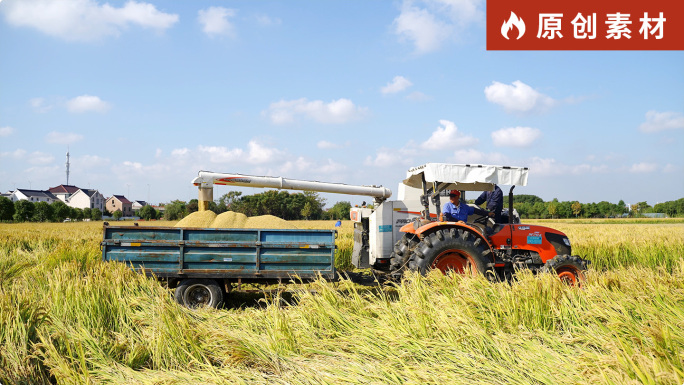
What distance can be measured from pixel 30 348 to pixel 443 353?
3651 mm

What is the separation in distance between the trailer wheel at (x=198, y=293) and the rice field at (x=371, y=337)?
172cm

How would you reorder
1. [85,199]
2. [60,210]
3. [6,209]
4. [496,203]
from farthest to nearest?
[85,199] → [60,210] → [6,209] → [496,203]

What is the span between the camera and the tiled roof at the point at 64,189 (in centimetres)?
11256

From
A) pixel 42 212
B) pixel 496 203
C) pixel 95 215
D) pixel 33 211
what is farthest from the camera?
pixel 95 215

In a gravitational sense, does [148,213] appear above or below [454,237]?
below

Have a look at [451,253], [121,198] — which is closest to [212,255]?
[451,253]

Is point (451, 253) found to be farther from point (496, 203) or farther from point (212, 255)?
point (212, 255)

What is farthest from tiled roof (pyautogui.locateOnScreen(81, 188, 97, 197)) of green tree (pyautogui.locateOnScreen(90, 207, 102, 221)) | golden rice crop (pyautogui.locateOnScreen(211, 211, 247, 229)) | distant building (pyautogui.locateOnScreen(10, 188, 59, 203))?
golden rice crop (pyautogui.locateOnScreen(211, 211, 247, 229))

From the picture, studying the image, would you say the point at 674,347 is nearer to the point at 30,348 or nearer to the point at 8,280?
the point at 30,348

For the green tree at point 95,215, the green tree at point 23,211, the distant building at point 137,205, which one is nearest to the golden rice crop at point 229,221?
the green tree at point 23,211

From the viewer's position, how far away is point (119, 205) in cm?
11019

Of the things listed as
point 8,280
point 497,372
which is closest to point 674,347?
point 497,372

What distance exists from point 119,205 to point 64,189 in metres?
15.3

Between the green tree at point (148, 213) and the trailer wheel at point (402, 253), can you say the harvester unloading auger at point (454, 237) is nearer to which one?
the trailer wheel at point (402, 253)
